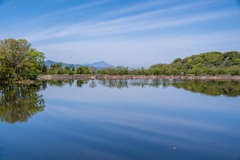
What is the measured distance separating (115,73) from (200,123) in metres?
60.2

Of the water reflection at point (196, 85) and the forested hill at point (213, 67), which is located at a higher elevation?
the forested hill at point (213, 67)

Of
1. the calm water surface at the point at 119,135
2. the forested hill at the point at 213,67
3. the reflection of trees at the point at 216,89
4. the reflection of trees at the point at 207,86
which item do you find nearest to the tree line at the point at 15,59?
the reflection of trees at the point at 207,86

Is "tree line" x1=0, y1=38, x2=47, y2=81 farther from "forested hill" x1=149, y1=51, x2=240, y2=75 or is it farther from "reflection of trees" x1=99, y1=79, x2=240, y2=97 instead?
"forested hill" x1=149, y1=51, x2=240, y2=75

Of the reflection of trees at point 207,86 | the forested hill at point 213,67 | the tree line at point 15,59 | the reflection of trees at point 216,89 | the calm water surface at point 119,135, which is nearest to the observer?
the calm water surface at point 119,135

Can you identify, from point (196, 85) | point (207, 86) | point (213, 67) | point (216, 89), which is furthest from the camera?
point (213, 67)

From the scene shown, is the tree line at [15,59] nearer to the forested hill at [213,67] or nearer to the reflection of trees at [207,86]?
the reflection of trees at [207,86]

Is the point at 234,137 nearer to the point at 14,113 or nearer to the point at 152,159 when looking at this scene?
the point at 152,159

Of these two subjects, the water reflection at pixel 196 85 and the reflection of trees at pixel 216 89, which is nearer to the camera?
the reflection of trees at pixel 216 89

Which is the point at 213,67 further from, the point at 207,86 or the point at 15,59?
the point at 15,59

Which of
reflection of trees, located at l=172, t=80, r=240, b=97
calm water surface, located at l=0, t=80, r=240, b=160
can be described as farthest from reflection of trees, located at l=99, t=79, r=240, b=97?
calm water surface, located at l=0, t=80, r=240, b=160

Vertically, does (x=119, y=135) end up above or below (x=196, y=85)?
below

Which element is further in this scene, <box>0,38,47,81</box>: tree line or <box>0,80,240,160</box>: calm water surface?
<box>0,38,47,81</box>: tree line

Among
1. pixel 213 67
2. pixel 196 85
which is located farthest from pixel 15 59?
pixel 213 67

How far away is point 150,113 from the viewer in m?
10.9
